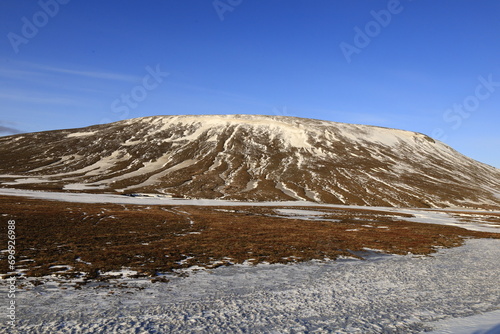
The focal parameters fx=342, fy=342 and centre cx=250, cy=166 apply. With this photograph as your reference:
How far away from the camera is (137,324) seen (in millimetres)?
11633

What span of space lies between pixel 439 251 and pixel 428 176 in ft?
480

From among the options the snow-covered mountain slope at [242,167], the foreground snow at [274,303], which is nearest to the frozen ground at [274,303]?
the foreground snow at [274,303]

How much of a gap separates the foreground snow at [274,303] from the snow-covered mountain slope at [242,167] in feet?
292

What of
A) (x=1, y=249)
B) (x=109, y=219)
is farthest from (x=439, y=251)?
(x=109, y=219)

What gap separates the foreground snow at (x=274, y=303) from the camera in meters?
11.8

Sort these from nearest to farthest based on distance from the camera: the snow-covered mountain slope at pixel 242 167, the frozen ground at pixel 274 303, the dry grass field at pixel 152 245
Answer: the frozen ground at pixel 274 303 < the dry grass field at pixel 152 245 < the snow-covered mountain slope at pixel 242 167

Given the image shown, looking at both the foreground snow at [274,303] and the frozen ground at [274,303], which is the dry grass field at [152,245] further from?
the foreground snow at [274,303]

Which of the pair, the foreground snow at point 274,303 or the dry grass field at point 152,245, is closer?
the foreground snow at point 274,303

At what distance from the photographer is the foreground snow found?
11.8 meters

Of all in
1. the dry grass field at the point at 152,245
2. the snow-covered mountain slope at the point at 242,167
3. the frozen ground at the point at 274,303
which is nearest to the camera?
the frozen ground at the point at 274,303

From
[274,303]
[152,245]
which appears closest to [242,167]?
[152,245]

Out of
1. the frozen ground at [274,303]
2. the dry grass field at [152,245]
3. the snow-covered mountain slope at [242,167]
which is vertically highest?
the snow-covered mountain slope at [242,167]

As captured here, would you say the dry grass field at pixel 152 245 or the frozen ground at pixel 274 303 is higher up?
the dry grass field at pixel 152 245

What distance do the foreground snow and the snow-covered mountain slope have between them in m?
89.0
